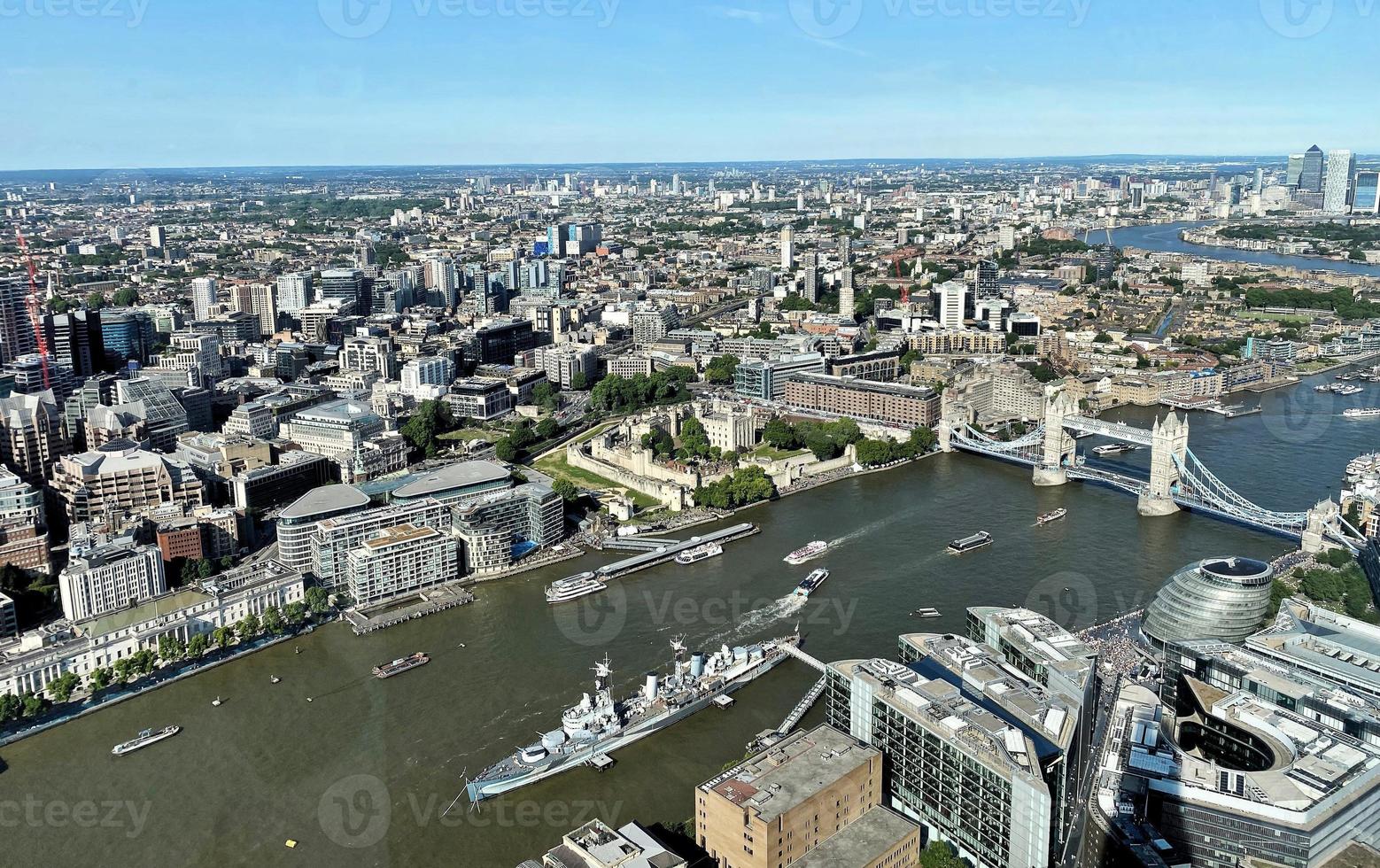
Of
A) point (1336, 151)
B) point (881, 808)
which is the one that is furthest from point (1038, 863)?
point (1336, 151)

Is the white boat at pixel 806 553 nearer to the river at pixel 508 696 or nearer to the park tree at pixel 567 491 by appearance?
the river at pixel 508 696

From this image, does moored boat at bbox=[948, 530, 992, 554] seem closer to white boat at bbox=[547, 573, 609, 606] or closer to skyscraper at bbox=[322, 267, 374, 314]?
white boat at bbox=[547, 573, 609, 606]

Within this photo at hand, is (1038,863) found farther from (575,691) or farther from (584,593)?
(584,593)

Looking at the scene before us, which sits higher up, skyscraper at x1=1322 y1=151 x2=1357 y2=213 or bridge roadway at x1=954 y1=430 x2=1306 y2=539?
skyscraper at x1=1322 y1=151 x2=1357 y2=213

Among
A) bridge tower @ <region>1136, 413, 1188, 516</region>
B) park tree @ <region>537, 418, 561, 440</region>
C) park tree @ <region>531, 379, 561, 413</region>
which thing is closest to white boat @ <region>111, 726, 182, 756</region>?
park tree @ <region>537, 418, 561, 440</region>

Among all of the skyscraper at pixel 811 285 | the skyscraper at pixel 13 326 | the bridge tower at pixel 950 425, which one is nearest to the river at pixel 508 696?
the bridge tower at pixel 950 425
